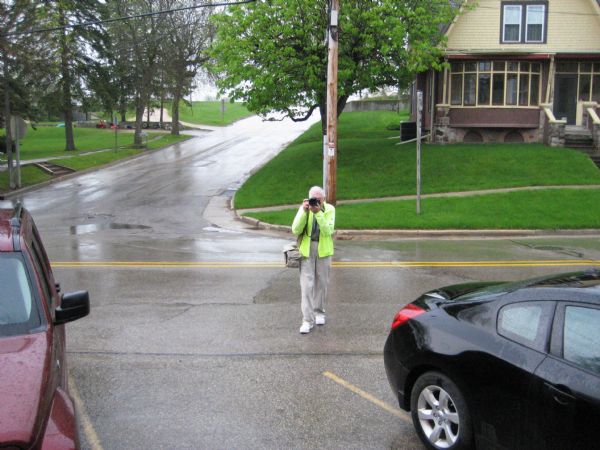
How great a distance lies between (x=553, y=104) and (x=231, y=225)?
19.5 m

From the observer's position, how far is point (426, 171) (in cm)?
2467

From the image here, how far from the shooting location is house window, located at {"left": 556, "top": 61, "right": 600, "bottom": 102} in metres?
29.9

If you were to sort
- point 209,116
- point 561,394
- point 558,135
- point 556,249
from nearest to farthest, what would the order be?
point 561,394 → point 556,249 → point 558,135 → point 209,116

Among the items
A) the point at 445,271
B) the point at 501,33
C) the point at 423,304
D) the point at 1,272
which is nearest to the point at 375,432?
the point at 423,304

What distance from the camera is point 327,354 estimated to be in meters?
6.79

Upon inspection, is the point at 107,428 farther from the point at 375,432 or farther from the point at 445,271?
the point at 445,271

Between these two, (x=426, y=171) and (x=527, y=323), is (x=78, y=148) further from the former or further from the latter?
(x=527, y=323)

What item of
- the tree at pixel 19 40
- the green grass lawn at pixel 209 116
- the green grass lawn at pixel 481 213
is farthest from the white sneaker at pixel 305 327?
the green grass lawn at pixel 209 116

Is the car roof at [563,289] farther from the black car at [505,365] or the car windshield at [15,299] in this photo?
the car windshield at [15,299]

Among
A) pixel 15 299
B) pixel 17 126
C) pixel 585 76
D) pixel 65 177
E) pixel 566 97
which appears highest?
pixel 585 76

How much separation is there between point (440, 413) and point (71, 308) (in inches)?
107

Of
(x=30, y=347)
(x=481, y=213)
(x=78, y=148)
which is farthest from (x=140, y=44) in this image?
(x=30, y=347)

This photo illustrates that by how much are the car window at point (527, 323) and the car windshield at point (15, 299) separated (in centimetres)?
311

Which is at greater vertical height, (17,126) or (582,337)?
(17,126)
